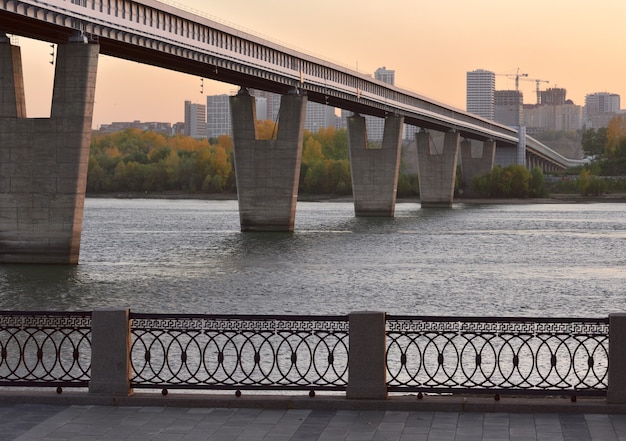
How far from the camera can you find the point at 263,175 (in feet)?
225

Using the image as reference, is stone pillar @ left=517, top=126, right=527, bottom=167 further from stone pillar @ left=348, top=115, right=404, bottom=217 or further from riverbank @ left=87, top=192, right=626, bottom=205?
stone pillar @ left=348, top=115, right=404, bottom=217

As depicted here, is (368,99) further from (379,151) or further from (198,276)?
(198,276)

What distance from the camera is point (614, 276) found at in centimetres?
4266

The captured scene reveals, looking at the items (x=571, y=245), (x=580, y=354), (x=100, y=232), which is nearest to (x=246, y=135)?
(x=100, y=232)

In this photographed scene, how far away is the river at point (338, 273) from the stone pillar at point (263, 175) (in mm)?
1287

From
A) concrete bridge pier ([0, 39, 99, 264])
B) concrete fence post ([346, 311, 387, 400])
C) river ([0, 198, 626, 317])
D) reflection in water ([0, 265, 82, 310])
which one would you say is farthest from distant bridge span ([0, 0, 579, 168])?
concrete fence post ([346, 311, 387, 400])

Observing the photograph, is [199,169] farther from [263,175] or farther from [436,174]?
[263,175]

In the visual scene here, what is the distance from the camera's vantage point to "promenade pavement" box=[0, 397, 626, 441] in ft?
37.2

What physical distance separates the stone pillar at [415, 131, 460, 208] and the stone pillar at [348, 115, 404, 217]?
26.9m

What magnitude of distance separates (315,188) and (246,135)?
88.2 meters

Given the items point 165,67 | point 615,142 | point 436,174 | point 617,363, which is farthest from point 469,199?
point 617,363

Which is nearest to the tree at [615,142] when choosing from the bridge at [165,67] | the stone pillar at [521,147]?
the stone pillar at [521,147]

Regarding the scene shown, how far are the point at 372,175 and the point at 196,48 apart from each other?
39.1 metres

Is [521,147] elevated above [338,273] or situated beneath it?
elevated above
